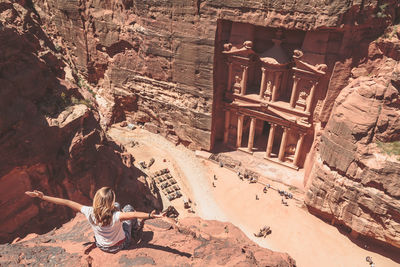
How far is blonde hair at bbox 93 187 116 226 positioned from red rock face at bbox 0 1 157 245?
422 centimetres

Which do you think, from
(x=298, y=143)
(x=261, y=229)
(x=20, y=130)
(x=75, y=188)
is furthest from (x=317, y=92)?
(x=20, y=130)

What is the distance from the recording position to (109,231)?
5.26 metres

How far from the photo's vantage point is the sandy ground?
1403cm

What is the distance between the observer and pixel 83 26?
70.1 feet

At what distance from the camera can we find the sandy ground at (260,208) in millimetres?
14031

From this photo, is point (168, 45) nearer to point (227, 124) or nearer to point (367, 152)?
point (227, 124)

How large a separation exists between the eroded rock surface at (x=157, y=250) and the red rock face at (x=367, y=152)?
9.17 m

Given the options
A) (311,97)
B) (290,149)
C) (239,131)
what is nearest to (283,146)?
(290,149)

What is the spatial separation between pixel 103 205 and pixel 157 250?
1410 millimetres

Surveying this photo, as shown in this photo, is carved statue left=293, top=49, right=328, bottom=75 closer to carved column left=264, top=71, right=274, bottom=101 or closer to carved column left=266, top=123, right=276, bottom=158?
carved column left=264, top=71, right=274, bottom=101

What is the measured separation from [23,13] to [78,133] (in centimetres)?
433

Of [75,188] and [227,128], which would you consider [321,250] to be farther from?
[75,188]

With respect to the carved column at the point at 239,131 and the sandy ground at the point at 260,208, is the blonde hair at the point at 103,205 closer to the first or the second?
the sandy ground at the point at 260,208

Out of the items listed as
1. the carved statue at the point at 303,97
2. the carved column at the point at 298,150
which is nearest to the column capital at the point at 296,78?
the carved statue at the point at 303,97
